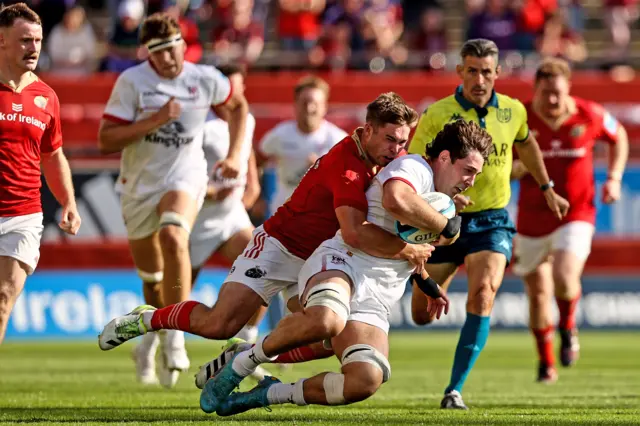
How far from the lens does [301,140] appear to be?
1345cm

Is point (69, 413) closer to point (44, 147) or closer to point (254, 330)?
→ point (44, 147)

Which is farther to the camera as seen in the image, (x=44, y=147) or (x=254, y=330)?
(x=254, y=330)

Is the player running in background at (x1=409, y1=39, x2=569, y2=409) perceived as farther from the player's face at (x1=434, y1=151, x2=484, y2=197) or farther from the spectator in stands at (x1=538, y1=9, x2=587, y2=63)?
the spectator in stands at (x1=538, y1=9, x2=587, y2=63)

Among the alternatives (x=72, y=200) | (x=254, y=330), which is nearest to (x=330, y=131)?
(x=254, y=330)

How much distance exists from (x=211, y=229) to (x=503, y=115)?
10.6 feet

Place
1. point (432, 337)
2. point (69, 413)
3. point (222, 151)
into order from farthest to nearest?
point (432, 337), point (222, 151), point (69, 413)

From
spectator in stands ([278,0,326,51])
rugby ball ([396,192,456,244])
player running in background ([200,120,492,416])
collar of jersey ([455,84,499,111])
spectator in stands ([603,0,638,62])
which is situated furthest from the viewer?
spectator in stands ([603,0,638,62])

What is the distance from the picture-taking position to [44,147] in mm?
8578

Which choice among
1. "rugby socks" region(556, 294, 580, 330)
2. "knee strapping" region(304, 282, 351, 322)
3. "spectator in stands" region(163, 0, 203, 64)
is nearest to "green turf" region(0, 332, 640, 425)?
"rugby socks" region(556, 294, 580, 330)

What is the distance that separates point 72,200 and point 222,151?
3500 millimetres

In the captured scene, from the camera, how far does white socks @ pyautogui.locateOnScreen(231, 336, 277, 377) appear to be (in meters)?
7.68

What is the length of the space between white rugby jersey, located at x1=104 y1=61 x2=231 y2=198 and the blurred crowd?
29.6ft

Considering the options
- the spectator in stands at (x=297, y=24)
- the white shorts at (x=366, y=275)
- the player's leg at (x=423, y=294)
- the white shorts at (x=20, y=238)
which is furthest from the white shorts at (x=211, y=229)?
the spectator in stands at (x=297, y=24)

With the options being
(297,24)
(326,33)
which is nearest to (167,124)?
(326,33)
